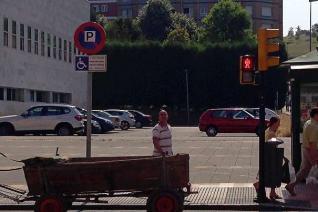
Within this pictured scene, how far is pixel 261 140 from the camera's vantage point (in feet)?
47.5

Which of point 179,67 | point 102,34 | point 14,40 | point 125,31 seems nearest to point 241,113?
point 14,40

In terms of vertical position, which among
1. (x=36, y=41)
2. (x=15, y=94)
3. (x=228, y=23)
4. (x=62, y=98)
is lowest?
(x=62, y=98)

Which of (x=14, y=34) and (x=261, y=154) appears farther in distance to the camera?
(x=14, y=34)

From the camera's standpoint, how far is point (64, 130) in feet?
130

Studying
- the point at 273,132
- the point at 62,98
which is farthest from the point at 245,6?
the point at 273,132

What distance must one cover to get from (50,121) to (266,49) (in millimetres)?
26170

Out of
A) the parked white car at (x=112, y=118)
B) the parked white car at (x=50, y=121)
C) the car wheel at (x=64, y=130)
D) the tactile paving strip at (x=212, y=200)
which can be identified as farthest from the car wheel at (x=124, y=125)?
the tactile paving strip at (x=212, y=200)

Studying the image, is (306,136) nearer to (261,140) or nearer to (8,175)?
(261,140)

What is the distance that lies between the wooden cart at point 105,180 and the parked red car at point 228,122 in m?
30.0

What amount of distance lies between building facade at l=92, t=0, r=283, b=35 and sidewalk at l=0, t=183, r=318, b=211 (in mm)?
109248

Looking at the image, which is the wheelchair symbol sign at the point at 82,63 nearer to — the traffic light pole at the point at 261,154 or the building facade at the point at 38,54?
the traffic light pole at the point at 261,154

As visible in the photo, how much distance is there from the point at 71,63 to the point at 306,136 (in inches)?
2263

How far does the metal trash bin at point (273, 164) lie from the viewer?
14422mm

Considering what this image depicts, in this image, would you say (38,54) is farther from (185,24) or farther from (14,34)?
(185,24)
